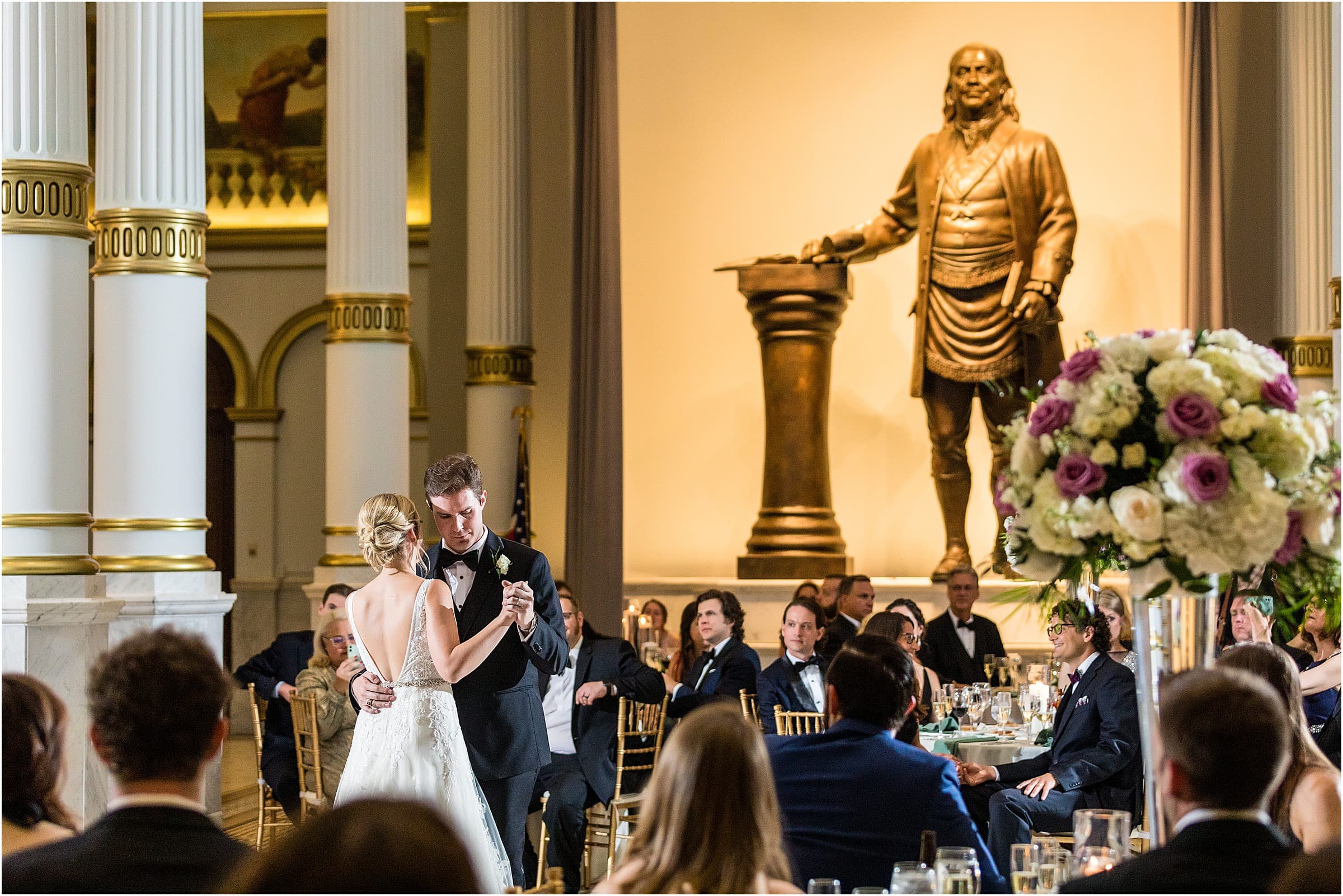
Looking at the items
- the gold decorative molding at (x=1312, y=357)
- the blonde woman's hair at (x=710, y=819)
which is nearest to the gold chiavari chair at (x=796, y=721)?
the blonde woman's hair at (x=710, y=819)

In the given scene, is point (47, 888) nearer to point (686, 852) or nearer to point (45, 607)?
point (686, 852)

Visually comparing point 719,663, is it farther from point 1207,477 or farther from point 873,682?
point 1207,477

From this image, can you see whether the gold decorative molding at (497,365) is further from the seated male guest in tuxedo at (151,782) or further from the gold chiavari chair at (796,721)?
the seated male guest in tuxedo at (151,782)

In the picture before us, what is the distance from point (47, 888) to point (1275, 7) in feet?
38.9

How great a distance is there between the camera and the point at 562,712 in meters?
7.29

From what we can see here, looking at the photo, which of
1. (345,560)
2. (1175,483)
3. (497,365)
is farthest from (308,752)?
(497,365)

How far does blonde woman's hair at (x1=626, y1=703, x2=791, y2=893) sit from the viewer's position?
2684mm

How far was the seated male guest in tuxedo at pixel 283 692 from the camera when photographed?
280 inches

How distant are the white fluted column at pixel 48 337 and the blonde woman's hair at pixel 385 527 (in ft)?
8.38

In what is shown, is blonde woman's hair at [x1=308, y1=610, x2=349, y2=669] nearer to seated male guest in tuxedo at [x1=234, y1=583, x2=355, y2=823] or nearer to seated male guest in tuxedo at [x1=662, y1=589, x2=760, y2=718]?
seated male guest in tuxedo at [x1=234, y1=583, x2=355, y2=823]

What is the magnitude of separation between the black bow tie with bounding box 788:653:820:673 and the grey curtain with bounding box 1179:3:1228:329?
5.71m

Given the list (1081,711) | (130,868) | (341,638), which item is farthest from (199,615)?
(130,868)

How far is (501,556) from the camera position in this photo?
490 centimetres

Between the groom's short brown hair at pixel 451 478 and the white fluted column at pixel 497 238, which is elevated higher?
the white fluted column at pixel 497 238
